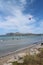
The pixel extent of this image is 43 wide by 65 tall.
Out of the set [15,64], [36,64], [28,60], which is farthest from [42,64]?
[15,64]

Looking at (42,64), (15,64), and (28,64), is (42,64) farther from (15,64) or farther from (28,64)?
(15,64)

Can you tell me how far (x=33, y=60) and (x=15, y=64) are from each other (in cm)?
102

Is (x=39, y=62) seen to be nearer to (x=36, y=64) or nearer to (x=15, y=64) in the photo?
(x=36, y=64)

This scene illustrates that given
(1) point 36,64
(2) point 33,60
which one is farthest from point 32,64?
(2) point 33,60

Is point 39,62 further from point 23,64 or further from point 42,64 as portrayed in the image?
point 23,64

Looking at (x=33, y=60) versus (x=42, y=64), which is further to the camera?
(x=33, y=60)

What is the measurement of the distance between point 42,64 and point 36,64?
0.31 m

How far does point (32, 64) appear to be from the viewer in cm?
698

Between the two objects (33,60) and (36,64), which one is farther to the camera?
(33,60)

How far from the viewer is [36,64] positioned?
6980 mm

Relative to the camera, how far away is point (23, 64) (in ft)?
23.7

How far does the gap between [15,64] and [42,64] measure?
1.37 metres

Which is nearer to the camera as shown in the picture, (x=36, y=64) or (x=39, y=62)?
(x=36, y=64)

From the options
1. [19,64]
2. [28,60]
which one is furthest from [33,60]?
[19,64]
